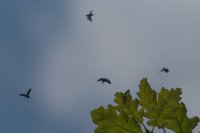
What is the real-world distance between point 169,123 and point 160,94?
247 mm

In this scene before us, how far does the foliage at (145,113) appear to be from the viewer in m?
4.23

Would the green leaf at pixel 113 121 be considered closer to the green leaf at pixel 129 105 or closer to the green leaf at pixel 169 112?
the green leaf at pixel 129 105

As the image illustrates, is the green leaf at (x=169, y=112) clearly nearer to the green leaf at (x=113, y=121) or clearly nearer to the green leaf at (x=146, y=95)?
the green leaf at (x=146, y=95)

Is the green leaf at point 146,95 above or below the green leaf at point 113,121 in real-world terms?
above

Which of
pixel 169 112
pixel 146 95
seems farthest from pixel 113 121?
pixel 169 112

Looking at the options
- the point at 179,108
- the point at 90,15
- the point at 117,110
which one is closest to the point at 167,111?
the point at 179,108

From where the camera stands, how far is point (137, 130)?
4.26 meters

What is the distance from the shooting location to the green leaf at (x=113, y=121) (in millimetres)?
4285

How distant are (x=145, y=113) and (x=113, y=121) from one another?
275 millimetres

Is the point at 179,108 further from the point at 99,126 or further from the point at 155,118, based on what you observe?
the point at 99,126

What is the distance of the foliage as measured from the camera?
4230mm

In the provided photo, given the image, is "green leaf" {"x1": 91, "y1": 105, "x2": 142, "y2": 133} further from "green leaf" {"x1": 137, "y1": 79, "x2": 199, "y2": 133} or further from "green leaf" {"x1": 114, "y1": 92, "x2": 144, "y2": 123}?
Answer: "green leaf" {"x1": 137, "y1": 79, "x2": 199, "y2": 133}

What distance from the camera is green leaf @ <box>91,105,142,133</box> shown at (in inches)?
169

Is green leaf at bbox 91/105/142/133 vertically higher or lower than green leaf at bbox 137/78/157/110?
lower
